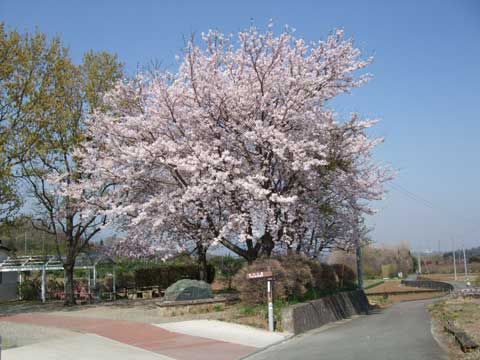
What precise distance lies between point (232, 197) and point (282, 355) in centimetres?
784

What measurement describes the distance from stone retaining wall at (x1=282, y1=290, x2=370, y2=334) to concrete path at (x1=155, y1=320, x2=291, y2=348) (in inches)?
27.8

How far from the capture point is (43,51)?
2227cm

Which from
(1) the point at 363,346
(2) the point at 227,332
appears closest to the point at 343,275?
(2) the point at 227,332

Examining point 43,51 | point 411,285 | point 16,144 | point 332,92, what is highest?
point 43,51

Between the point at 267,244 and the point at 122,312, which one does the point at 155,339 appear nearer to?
the point at 122,312

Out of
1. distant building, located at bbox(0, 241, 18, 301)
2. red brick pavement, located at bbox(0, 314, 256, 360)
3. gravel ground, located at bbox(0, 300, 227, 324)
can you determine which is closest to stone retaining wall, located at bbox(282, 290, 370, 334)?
gravel ground, located at bbox(0, 300, 227, 324)

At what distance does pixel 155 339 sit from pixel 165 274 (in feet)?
59.5

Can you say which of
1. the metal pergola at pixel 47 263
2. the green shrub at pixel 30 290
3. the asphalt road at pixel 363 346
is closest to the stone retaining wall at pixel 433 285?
the metal pergola at pixel 47 263

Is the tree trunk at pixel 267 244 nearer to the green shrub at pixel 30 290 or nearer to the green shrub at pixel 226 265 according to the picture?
the green shrub at pixel 226 265

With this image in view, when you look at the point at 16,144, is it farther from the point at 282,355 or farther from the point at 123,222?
the point at 282,355

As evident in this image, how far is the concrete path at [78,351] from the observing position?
11047mm

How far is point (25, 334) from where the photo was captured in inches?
560

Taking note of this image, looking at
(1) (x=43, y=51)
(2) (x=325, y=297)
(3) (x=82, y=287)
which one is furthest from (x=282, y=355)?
(3) (x=82, y=287)

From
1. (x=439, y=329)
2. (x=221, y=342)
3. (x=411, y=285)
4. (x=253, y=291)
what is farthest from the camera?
(x=411, y=285)
